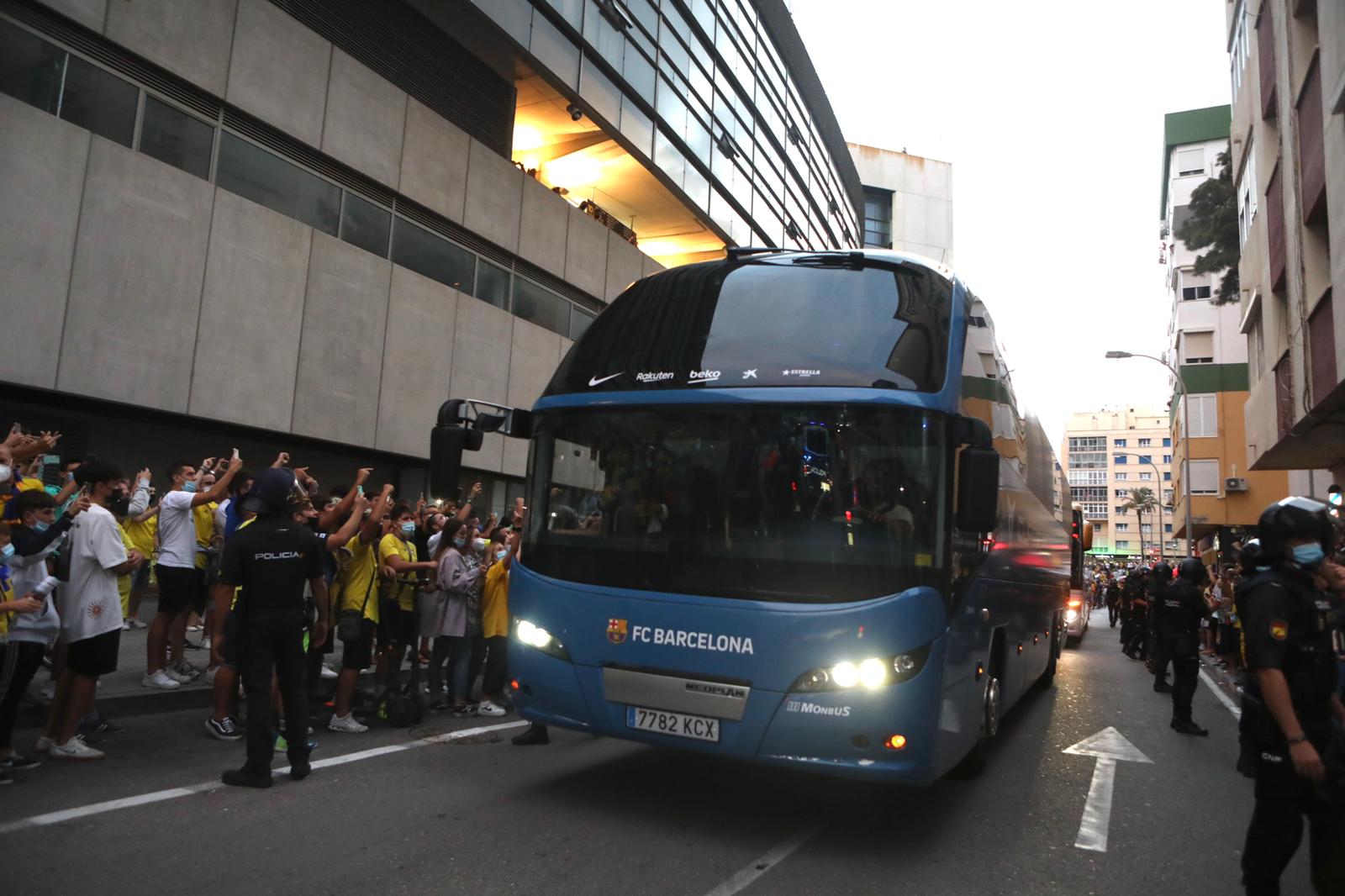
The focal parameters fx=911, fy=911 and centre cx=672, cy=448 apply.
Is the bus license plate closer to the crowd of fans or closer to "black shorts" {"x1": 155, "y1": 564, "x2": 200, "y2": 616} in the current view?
the crowd of fans

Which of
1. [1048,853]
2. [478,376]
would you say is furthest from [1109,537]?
[1048,853]

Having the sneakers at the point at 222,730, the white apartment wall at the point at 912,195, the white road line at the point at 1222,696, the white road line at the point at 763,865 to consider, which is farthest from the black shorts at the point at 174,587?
the white apartment wall at the point at 912,195

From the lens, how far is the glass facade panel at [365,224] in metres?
16.4

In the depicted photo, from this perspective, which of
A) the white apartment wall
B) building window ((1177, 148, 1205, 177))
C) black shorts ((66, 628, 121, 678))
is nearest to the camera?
black shorts ((66, 628, 121, 678))

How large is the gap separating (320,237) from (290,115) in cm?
200

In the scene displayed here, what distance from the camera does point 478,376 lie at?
761 inches

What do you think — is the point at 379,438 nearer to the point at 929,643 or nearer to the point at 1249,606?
the point at 929,643

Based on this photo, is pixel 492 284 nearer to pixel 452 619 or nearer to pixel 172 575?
pixel 172 575

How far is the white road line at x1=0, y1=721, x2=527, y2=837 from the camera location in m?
4.57

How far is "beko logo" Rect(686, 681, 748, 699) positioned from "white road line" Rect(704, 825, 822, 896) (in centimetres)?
80

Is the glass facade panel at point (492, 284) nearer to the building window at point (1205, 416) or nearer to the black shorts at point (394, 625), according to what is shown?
the black shorts at point (394, 625)

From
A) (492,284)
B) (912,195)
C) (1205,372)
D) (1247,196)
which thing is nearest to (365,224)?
(492,284)

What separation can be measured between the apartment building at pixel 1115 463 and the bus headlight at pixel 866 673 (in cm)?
15123

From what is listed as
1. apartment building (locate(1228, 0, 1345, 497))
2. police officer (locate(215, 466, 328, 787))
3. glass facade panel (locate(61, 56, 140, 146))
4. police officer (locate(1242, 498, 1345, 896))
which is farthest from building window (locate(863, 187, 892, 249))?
police officer (locate(1242, 498, 1345, 896))
